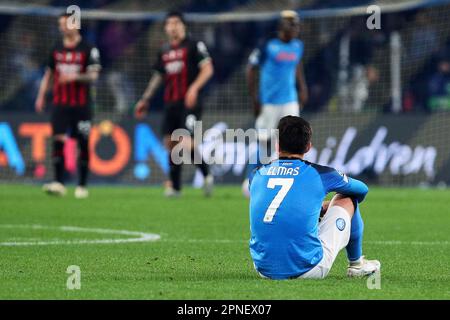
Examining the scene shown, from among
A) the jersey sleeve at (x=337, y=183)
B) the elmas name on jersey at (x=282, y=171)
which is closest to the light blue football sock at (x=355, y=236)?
the jersey sleeve at (x=337, y=183)

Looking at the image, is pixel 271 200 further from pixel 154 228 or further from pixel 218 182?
pixel 218 182

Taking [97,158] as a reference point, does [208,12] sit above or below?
above

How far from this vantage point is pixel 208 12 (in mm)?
23391

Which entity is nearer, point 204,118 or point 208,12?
point 204,118

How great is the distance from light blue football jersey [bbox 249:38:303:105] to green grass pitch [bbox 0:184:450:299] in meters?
1.46

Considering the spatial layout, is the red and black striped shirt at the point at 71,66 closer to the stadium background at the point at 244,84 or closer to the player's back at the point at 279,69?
the player's back at the point at 279,69

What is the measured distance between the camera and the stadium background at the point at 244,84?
18984 mm

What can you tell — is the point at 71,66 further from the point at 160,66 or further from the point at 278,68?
the point at 278,68

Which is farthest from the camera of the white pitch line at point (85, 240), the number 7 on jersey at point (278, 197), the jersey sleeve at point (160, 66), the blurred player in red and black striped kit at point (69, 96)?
the jersey sleeve at point (160, 66)

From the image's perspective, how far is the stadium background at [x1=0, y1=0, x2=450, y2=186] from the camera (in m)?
19.0

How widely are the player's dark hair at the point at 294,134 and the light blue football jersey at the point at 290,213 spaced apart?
3.3 inches
